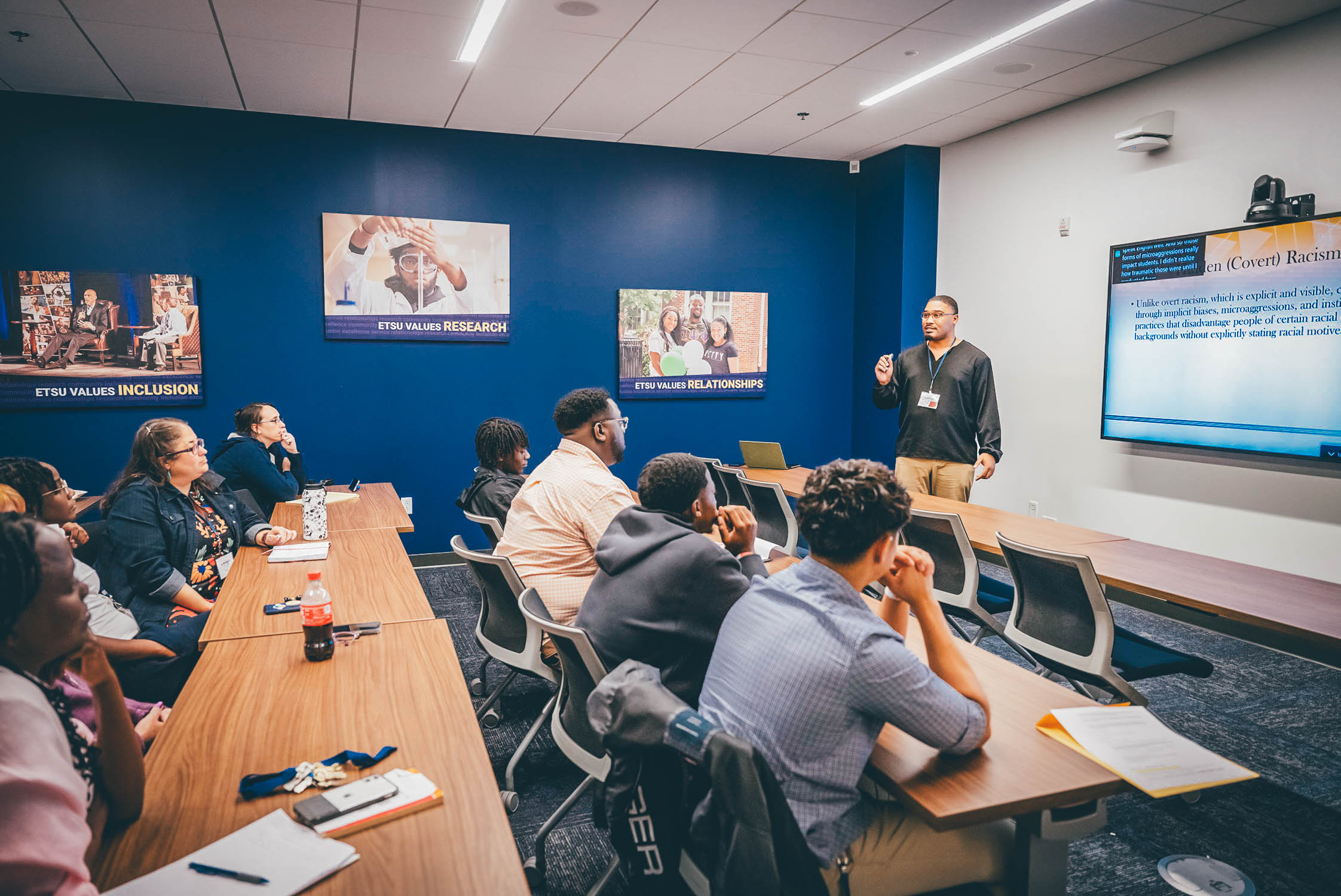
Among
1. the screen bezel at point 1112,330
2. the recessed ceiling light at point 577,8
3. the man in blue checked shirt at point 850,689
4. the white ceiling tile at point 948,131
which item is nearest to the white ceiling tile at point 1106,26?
the screen bezel at point 1112,330

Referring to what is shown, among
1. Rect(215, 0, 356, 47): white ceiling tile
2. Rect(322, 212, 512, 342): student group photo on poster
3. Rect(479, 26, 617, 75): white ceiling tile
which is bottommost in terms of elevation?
Rect(322, 212, 512, 342): student group photo on poster

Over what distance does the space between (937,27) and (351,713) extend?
4.02m

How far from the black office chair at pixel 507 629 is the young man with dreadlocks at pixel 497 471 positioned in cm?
68

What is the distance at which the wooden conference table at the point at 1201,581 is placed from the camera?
230 centimetres

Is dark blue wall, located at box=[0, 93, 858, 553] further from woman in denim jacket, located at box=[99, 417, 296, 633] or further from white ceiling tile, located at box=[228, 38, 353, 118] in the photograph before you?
woman in denim jacket, located at box=[99, 417, 296, 633]

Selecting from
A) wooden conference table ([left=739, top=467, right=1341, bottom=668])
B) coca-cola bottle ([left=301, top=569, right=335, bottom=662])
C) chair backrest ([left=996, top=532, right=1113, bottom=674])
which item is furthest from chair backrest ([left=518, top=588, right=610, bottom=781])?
chair backrest ([left=996, top=532, right=1113, bottom=674])

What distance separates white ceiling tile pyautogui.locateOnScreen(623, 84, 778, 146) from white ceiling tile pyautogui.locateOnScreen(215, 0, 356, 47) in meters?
2.00

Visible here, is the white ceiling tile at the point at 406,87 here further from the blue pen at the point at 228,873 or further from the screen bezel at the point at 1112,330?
the blue pen at the point at 228,873

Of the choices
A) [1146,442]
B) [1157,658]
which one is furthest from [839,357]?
[1157,658]

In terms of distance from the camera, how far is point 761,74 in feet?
14.9

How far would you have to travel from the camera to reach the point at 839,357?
6.86m

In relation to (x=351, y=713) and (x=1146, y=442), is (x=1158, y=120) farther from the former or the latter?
(x=351, y=713)

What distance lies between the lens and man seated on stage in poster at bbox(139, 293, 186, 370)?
505 cm

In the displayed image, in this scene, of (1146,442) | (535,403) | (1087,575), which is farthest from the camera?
(535,403)
